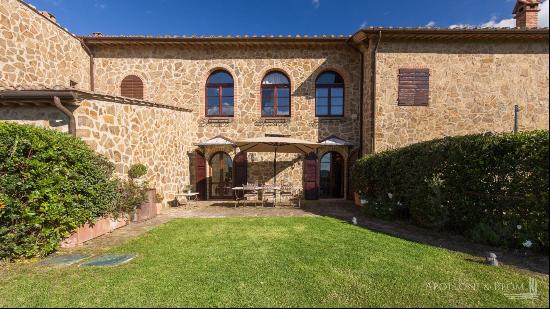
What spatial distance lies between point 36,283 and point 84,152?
9.62ft

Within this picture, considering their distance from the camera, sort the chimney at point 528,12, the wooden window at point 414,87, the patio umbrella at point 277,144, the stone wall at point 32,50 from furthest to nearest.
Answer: the chimney at point 528,12 → the wooden window at point 414,87 → the patio umbrella at point 277,144 → the stone wall at point 32,50

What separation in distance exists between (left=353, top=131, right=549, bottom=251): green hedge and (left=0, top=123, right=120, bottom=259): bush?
7.90 metres

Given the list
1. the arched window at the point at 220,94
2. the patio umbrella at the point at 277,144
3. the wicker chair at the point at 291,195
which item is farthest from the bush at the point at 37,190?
the arched window at the point at 220,94

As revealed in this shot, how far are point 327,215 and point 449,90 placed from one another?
7.12 m

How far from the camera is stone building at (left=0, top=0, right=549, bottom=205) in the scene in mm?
8539

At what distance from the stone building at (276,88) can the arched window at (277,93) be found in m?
0.05

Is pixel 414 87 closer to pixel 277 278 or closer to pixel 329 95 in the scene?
pixel 329 95

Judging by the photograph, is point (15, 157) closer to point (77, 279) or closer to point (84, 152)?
point (84, 152)

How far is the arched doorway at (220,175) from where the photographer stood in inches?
464

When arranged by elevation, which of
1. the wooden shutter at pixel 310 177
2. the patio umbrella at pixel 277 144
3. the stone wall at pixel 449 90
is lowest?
the wooden shutter at pixel 310 177

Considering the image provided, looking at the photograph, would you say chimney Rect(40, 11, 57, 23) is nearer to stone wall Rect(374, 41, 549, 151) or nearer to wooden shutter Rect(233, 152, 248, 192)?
wooden shutter Rect(233, 152, 248, 192)

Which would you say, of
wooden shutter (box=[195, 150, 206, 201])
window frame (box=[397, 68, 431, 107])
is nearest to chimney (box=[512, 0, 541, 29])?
window frame (box=[397, 68, 431, 107])

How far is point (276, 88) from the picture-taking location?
1181cm

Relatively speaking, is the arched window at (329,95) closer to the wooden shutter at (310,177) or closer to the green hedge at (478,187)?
the wooden shutter at (310,177)
